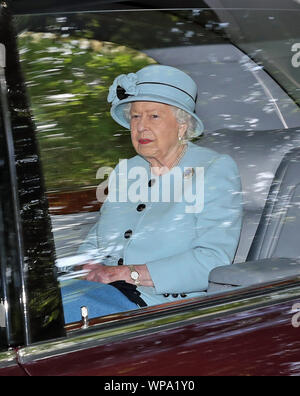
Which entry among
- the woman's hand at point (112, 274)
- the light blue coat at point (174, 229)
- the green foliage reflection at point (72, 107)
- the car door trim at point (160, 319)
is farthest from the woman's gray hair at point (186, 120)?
the car door trim at point (160, 319)

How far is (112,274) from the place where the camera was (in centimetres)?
203

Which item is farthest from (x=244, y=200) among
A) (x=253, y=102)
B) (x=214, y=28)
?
(x=214, y=28)

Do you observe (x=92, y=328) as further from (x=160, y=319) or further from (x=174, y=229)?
(x=174, y=229)

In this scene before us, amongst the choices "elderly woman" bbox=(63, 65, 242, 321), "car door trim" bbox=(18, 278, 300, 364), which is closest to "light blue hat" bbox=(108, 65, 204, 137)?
"elderly woman" bbox=(63, 65, 242, 321)

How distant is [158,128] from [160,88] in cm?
12

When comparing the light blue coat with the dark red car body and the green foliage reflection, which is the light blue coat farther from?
the dark red car body

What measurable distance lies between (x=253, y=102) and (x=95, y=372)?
1.10m

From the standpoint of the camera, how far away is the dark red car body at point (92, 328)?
5.40ft

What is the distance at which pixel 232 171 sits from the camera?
2328mm

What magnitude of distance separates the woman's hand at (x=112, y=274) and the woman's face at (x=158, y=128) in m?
0.40

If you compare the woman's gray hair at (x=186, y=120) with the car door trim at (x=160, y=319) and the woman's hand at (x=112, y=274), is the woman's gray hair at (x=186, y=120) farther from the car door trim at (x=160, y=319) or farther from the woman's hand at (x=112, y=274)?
the car door trim at (x=160, y=319)

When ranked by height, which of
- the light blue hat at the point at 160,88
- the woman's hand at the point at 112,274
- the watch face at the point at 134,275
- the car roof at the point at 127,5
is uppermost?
the car roof at the point at 127,5

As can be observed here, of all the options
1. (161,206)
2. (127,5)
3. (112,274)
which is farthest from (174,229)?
(127,5)

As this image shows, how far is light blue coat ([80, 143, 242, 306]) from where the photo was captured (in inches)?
82.7
